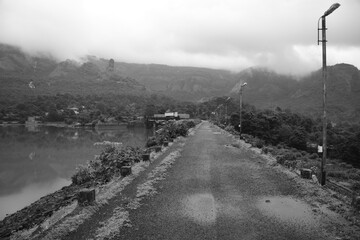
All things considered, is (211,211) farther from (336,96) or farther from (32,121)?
(336,96)

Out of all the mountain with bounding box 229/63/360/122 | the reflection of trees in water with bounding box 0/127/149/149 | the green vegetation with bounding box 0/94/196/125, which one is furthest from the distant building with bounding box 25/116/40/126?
the mountain with bounding box 229/63/360/122

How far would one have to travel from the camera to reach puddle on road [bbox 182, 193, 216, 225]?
6590 millimetres

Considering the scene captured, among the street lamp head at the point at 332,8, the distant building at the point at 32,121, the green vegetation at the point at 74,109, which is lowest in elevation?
the distant building at the point at 32,121

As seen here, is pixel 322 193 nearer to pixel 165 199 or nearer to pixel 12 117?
pixel 165 199

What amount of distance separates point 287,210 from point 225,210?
4.81 ft

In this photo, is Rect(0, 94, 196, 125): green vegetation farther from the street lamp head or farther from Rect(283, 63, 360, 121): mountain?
the street lamp head

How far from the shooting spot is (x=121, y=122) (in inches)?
4176

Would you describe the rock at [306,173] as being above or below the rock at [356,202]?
below

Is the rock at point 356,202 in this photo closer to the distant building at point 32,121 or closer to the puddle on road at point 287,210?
the puddle on road at point 287,210

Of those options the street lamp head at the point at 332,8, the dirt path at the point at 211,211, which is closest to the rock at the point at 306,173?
the dirt path at the point at 211,211

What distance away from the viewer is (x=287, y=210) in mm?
7281

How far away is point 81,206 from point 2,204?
1100 centimetres

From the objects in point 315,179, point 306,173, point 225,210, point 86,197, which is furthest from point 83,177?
point 315,179

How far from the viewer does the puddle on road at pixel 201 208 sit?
659 centimetres
